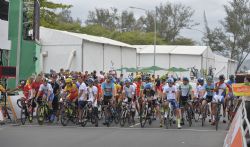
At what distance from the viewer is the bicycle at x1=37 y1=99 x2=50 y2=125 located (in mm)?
19422

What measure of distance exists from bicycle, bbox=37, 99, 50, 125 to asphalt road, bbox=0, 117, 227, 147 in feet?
1.02

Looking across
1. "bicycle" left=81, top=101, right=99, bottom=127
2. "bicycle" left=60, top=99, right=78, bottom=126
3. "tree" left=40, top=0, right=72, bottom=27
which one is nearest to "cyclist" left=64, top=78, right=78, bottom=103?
"bicycle" left=60, top=99, right=78, bottom=126

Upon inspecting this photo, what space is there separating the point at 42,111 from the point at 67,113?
0.97m

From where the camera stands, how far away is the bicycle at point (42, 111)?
63.7 ft

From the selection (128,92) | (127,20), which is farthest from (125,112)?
(127,20)

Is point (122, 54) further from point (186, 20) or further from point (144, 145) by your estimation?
point (186, 20)

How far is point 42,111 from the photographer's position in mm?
19516

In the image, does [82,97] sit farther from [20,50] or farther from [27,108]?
[20,50]

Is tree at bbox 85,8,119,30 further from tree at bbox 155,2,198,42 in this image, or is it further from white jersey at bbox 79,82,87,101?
white jersey at bbox 79,82,87,101

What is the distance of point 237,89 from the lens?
13.7m

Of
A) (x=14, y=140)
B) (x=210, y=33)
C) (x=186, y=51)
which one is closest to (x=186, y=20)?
(x=210, y=33)

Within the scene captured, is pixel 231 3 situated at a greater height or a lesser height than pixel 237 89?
greater

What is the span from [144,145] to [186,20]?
89.8 m

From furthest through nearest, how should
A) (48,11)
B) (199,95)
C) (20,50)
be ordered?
(48,11) → (20,50) → (199,95)
